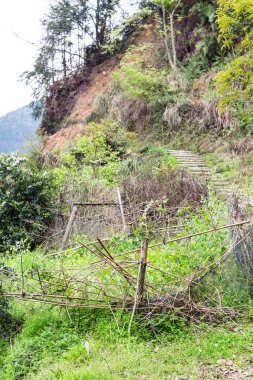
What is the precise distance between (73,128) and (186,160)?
889cm

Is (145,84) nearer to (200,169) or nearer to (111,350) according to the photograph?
(200,169)

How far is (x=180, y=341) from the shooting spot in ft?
12.5

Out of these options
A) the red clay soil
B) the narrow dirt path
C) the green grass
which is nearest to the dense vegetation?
the green grass

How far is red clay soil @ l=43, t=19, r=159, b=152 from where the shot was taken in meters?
19.6

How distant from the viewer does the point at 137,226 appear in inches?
261

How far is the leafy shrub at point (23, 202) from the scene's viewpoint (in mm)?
9086

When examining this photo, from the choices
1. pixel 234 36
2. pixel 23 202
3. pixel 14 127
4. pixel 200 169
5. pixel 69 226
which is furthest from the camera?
pixel 14 127

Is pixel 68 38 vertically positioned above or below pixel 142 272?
above

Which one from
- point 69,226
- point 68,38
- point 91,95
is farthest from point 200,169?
point 68,38

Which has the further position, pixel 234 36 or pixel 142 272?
pixel 234 36

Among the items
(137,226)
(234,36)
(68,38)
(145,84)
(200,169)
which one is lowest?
(137,226)

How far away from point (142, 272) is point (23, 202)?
629cm

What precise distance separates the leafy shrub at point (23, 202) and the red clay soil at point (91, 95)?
8.80m

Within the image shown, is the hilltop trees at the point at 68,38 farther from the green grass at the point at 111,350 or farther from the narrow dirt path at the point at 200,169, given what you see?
the green grass at the point at 111,350
